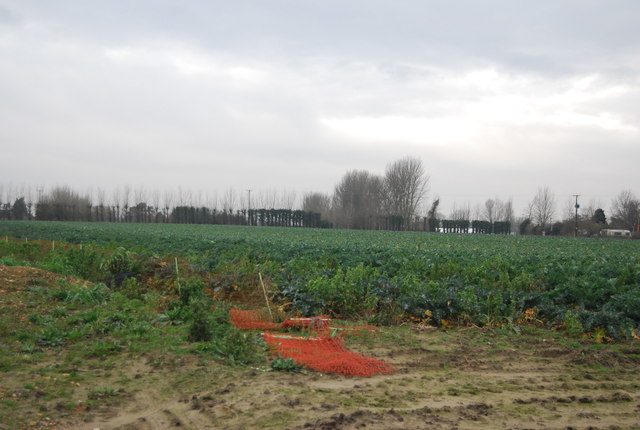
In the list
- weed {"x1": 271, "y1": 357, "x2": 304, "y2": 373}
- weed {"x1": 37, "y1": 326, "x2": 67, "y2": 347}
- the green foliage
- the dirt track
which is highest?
the green foliage

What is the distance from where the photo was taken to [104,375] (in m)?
5.55

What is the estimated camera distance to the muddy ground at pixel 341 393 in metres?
4.36

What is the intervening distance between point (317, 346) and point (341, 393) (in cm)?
195

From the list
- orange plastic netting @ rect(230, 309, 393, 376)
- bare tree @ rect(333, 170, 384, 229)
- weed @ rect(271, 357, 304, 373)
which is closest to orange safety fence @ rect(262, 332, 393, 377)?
orange plastic netting @ rect(230, 309, 393, 376)

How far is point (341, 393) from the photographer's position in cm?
509

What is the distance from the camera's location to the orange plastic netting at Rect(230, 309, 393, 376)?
Answer: 5.93 meters

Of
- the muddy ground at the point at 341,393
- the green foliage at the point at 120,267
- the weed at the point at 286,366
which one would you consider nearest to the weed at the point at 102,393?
the muddy ground at the point at 341,393

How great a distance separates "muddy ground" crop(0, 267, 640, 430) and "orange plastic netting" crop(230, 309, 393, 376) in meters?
0.23

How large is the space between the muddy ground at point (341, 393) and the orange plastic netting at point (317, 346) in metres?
0.23

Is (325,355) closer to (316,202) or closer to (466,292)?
(466,292)

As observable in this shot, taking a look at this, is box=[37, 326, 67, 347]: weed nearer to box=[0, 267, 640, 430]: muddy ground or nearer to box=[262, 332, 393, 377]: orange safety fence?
box=[0, 267, 640, 430]: muddy ground

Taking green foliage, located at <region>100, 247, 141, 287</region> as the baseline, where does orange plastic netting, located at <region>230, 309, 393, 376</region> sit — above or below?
below

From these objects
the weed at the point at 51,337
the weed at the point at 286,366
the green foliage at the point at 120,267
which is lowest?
the weed at the point at 286,366

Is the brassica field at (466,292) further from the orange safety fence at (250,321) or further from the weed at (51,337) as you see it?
the weed at (51,337)
